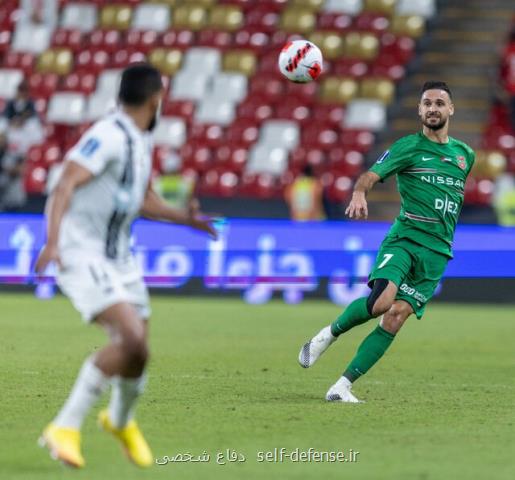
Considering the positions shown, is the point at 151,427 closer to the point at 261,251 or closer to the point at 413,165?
the point at 413,165

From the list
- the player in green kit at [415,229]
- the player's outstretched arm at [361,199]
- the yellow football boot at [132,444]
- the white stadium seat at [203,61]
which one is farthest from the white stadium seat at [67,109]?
the yellow football boot at [132,444]

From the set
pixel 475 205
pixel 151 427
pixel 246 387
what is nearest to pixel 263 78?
pixel 475 205

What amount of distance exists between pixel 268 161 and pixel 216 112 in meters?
1.90

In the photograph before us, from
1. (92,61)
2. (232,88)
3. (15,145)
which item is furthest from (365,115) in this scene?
(15,145)

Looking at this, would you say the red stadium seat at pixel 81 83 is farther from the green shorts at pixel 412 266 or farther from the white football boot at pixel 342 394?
the white football boot at pixel 342 394

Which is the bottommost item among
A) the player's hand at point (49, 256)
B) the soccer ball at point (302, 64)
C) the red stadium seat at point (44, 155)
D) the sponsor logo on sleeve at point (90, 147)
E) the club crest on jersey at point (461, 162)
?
the red stadium seat at point (44, 155)

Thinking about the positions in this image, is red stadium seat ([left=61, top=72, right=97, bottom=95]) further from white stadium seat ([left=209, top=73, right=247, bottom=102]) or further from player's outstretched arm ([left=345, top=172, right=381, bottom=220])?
player's outstretched arm ([left=345, top=172, right=381, bottom=220])

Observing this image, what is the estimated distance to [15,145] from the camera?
67.4ft

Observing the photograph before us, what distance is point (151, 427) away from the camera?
7594 millimetres

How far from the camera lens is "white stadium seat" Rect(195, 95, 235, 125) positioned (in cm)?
2558

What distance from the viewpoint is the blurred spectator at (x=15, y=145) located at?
2044 cm

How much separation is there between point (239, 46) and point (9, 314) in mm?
11736

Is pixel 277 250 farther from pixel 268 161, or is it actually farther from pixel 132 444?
pixel 132 444

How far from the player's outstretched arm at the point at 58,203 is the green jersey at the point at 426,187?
3315 millimetres
